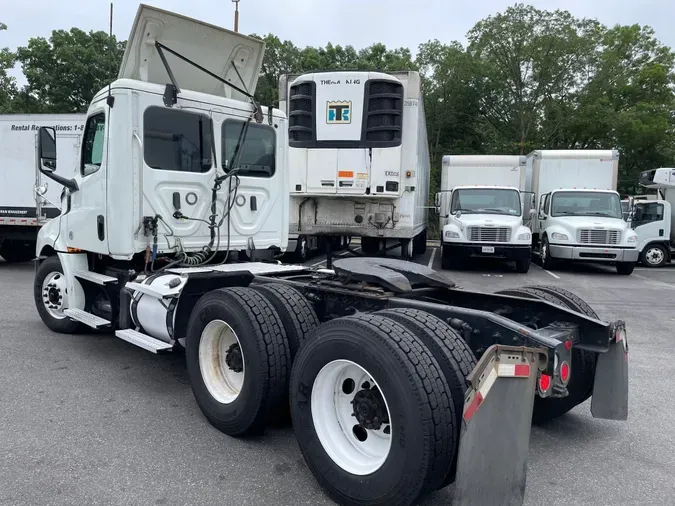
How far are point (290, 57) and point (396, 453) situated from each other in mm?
35690

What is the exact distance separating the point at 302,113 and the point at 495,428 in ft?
32.2

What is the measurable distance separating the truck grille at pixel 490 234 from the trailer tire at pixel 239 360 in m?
10.2

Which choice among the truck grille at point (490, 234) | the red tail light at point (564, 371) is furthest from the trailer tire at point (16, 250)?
the red tail light at point (564, 371)

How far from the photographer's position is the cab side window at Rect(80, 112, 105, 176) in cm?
534

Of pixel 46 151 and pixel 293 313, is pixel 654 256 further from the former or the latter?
pixel 46 151

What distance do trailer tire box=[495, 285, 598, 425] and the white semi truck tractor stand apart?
19 millimetres

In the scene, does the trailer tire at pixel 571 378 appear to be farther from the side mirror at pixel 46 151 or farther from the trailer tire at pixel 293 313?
the side mirror at pixel 46 151

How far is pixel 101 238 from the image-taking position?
17.6ft

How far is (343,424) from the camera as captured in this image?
325cm

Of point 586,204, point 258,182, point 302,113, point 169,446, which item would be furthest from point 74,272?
point 586,204

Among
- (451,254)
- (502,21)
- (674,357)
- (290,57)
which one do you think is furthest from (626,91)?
(674,357)

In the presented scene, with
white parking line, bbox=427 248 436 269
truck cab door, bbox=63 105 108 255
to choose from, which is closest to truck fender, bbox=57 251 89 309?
truck cab door, bbox=63 105 108 255

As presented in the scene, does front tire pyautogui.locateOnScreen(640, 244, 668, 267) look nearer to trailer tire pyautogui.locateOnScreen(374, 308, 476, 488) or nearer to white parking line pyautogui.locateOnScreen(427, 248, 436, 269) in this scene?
white parking line pyautogui.locateOnScreen(427, 248, 436, 269)

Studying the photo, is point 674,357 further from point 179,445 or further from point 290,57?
point 290,57
